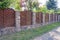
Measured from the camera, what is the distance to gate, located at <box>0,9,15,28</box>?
1231cm

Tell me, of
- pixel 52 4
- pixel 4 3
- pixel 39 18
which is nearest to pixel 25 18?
pixel 4 3

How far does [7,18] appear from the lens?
12.9 m

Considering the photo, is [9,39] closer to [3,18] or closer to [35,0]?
[3,18]

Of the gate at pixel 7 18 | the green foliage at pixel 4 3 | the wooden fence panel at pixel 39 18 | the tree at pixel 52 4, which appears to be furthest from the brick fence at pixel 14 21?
the tree at pixel 52 4

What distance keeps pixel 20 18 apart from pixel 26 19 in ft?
4.90

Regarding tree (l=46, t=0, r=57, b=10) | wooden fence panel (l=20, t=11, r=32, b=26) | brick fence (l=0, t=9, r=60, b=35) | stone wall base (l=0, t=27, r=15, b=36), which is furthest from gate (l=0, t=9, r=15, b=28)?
tree (l=46, t=0, r=57, b=10)

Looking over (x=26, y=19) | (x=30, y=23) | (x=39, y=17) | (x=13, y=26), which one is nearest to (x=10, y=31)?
(x=13, y=26)

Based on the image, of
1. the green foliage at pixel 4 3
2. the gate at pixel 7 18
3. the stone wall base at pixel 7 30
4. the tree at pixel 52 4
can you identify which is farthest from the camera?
the tree at pixel 52 4

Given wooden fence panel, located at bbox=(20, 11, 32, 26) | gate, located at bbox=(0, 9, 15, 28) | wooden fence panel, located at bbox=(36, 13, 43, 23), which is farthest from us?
wooden fence panel, located at bbox=(36, 13, 43, 23)

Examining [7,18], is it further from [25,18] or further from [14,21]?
[25,18]

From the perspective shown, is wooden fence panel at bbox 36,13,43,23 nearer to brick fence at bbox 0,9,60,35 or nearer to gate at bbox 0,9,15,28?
brick fence at bbox 0,9,60,35

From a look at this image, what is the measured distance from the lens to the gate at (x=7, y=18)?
1231 centimetres

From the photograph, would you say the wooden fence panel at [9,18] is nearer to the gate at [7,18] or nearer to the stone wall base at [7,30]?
the gate at [7,18]

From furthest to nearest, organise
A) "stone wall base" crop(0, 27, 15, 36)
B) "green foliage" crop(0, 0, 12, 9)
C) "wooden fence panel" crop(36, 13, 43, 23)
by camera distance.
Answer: "wooden fence panel" crop(36, 13, 43, 23)
"green foliage" crop(0, 0, 12, 9)
"stone wall base" crop(0, 27, 15, 36)
